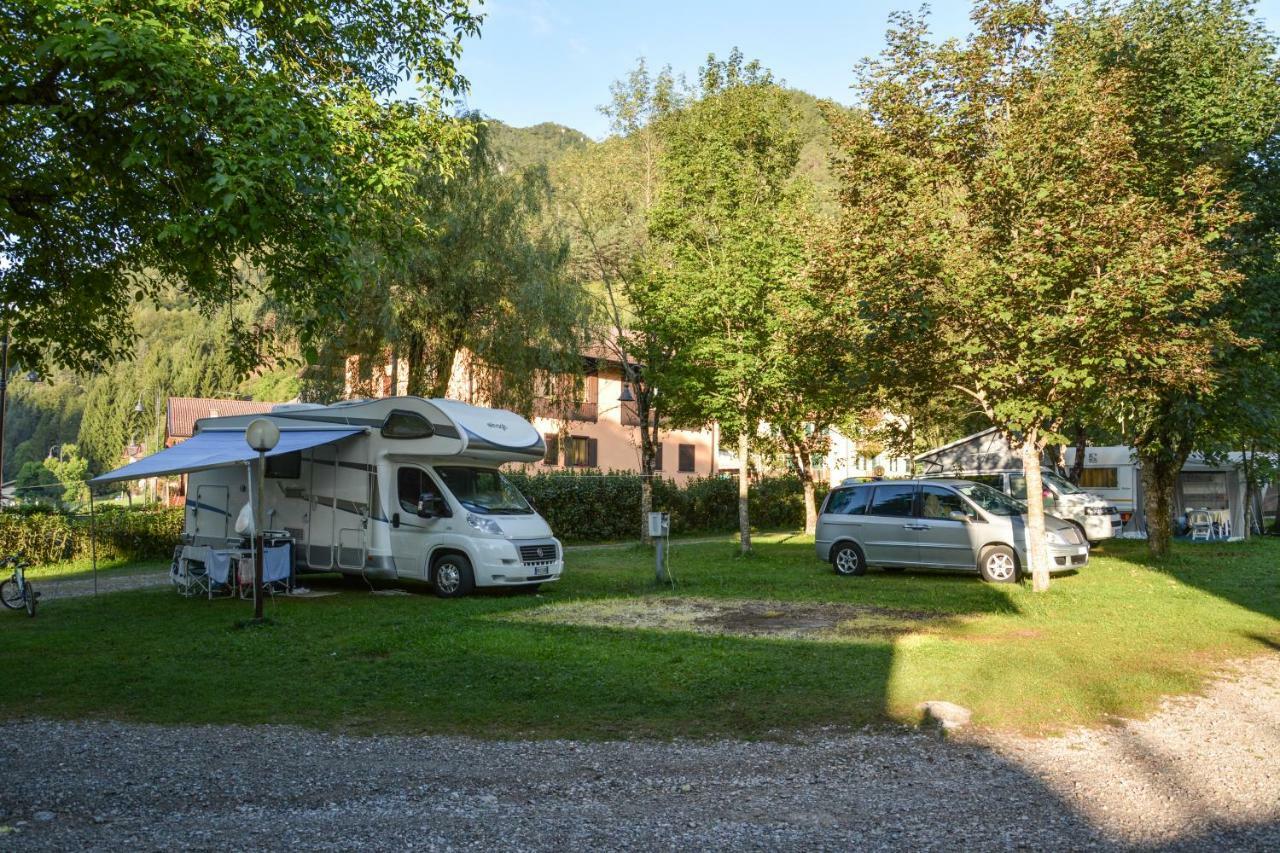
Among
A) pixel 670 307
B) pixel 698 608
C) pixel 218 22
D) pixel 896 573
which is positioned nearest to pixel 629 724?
pixel 698 608

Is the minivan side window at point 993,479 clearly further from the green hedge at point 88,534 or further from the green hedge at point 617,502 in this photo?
the green hedge at point 88,534

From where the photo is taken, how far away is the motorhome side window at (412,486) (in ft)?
46.9

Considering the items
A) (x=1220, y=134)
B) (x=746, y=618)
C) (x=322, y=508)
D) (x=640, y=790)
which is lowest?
(x=640, y=790)

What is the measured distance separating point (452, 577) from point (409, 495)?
1.37 metres

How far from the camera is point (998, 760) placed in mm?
6082

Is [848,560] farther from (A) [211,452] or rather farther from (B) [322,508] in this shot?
(A) [211,452]

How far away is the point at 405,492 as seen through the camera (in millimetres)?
14375

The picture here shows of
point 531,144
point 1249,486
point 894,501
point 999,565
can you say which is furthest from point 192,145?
point 531,144

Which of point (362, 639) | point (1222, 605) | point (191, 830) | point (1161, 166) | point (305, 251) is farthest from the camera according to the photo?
point (1161, 166)

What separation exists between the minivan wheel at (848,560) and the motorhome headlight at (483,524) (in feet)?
20.8

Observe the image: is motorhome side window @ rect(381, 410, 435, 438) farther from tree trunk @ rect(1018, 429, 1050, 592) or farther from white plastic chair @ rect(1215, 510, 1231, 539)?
white plastic chair @ rect(1215, 510, 1231, 539)

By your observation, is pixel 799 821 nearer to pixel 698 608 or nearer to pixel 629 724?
pixel 629 724

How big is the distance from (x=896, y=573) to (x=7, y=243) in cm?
1406

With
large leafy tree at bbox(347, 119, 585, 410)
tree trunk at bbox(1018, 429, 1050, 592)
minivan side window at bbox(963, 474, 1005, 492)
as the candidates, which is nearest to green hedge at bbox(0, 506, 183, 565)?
large leafy tree at bbox(347, 119, 585, 410)
